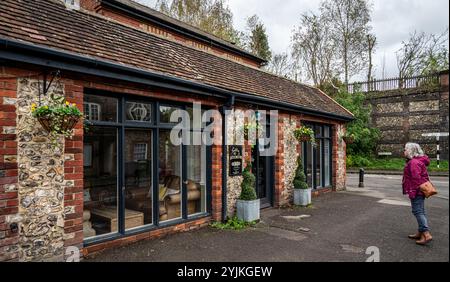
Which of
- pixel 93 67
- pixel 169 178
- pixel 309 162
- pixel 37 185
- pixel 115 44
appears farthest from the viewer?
pixel 309 162

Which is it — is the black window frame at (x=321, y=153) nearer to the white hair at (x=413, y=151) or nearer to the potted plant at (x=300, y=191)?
the potted plant at (x=300, y=191)

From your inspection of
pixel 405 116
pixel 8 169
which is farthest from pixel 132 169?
pixel 405 116

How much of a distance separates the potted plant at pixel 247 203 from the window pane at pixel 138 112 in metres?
2.75

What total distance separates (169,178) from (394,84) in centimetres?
2170

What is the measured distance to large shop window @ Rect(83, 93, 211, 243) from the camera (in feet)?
17.2

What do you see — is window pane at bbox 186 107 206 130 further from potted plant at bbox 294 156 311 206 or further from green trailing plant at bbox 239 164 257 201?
potted plant at bbox 294 156 311 206

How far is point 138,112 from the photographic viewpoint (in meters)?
5.83

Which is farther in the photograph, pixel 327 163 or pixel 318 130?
pixel 327 163

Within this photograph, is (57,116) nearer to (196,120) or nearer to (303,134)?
(196,120)

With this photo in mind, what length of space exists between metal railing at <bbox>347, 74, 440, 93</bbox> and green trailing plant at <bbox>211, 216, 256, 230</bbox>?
19.1 meters

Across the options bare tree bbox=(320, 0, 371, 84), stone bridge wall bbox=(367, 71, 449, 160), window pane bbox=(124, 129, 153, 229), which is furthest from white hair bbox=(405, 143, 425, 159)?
stone bridge wall bbox=(367, 71, 449, 160)

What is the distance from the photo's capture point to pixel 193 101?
668cm

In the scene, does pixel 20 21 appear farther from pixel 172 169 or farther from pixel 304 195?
pixel 304 195

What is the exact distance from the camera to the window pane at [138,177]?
5.68 metres
